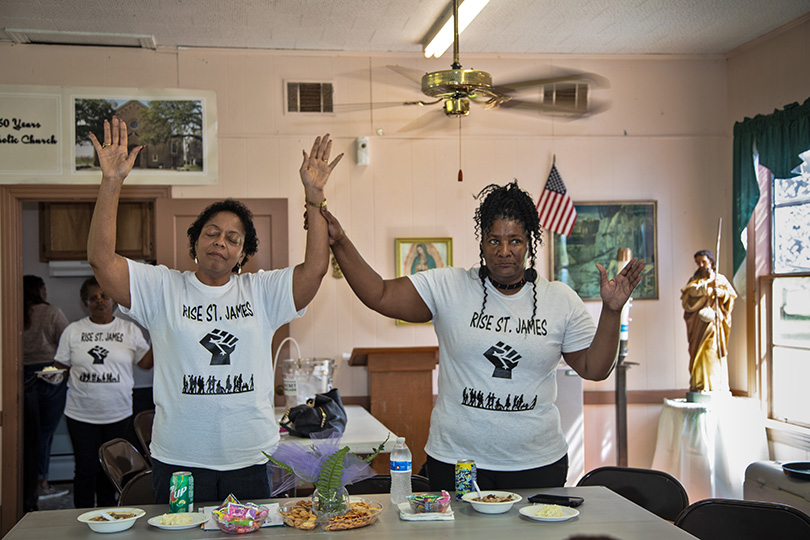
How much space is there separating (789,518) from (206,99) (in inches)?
176

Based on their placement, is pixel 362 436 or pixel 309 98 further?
pixel 309 98

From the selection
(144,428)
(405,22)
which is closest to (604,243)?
(405,22)

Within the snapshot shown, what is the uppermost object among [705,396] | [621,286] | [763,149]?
[763,149]

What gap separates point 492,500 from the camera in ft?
7.64

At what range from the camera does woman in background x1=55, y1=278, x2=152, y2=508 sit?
504 cm

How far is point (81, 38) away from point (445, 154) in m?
2.61

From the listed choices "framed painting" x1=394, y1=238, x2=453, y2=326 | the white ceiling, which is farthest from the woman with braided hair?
"framed painting" x1=394, y1=238, x2=453, y2=326

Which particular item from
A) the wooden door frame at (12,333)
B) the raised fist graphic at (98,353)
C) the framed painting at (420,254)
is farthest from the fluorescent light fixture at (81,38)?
the framed painting at (420,254)

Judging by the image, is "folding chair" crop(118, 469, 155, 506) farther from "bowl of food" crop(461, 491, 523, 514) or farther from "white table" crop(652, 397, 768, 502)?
"white table" crop(652, 397, 768, 502)

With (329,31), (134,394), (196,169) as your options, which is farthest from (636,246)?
(134,394)

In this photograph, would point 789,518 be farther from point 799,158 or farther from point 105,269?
point 799,158

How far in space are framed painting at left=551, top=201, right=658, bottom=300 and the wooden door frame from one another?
3.20 metres

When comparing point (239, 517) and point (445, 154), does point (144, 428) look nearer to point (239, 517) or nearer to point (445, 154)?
point (239, 517)

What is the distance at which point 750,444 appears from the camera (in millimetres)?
5258
